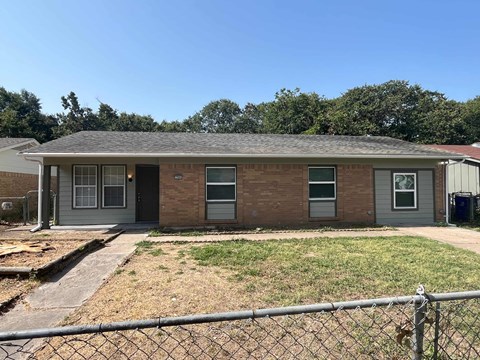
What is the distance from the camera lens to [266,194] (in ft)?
38.2

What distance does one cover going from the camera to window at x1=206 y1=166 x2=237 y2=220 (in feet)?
37.6

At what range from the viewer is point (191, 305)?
14.1 feet

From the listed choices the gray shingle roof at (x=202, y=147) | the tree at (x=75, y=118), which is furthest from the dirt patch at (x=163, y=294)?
the tree at (x=75, y=118)

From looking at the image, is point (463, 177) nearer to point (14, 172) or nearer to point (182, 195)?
point (182, 195)

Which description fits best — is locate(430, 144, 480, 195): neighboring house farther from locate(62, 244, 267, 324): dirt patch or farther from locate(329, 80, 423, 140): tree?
locate(62, 244, 267, 324): dirt patch

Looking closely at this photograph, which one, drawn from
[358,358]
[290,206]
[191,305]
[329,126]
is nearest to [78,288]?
[191,305]

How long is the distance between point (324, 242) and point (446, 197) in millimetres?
6692

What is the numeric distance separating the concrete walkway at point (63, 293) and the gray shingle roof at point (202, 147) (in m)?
4.44

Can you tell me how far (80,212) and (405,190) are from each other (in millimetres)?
12212

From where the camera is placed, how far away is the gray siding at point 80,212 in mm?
11891

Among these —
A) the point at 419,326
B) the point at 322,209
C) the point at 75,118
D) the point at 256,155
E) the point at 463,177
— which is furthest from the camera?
the point at 75,118

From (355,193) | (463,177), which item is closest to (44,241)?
(355,193)

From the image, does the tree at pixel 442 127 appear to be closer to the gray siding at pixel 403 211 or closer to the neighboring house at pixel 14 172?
the gray siding at pixel 403 211

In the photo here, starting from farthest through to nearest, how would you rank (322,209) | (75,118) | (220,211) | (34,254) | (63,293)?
(75,118) < (322,209) < (220,211) < (34,254) < (63,293)
